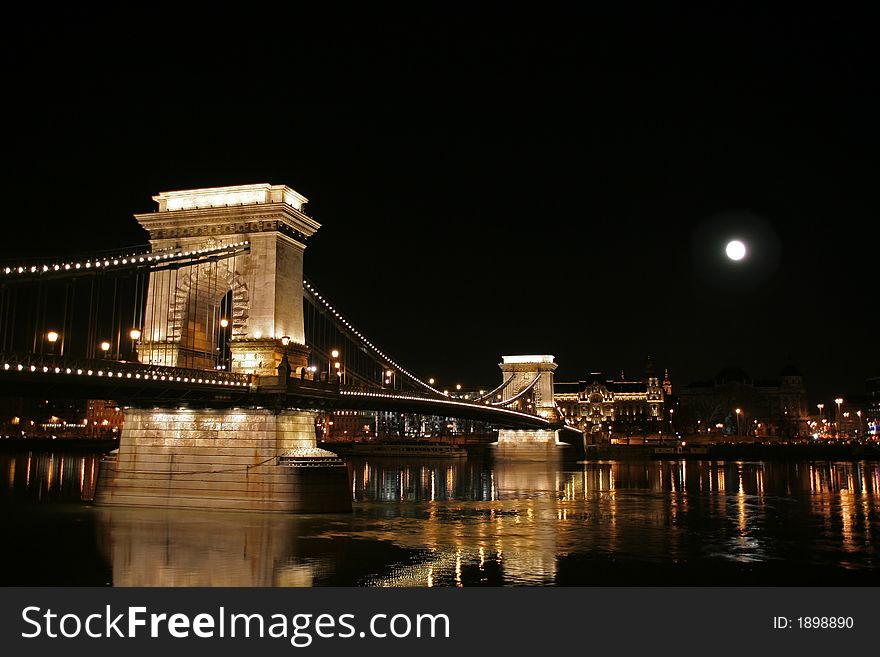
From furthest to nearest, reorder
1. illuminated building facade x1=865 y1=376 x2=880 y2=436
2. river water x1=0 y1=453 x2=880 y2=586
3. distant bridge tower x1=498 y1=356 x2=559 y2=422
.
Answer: illuminated building facade x1=865 y1=376 x2=880 y2=436, distant bridge tower x1=498 y1=356 x2=559 y2=422, river water x1=0 y1=453 x2=880 y2=586

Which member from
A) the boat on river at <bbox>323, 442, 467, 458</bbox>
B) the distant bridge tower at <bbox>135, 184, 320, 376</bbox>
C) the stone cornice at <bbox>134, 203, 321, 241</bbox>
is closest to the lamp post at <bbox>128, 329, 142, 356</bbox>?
the distant bridge tower at <bbox>135, 184, 320, 376</bbox>

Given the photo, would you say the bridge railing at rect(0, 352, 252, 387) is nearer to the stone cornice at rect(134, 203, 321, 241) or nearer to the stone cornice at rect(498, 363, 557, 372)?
the stone cornice at rect(134, 203, 321, 241)

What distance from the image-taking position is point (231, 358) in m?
36.0

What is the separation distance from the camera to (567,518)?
117 ft

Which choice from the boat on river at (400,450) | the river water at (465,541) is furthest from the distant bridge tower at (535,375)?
the river water at (465,541)

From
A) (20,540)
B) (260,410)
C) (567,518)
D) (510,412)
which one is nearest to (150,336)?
(260,410)

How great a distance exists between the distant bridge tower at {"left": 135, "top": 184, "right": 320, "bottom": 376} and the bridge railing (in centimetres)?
342

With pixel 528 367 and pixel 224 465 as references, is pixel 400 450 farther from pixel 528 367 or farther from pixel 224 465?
pixel 224 465

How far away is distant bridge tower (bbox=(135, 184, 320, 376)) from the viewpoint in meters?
36.0

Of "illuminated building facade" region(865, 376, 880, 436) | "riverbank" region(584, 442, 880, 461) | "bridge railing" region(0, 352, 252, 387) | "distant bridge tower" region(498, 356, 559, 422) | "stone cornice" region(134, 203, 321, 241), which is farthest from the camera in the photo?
"illuminated building facade" region(865, 376, 880, 436)

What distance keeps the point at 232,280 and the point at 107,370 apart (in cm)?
1031

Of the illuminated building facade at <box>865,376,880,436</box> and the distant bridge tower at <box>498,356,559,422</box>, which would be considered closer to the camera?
the distant bridge tower at <box>498,356,559,422</box>

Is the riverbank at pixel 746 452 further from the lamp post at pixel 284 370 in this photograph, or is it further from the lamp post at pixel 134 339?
the lamp post at pixel 134 339

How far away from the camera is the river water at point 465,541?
22.2 metres
